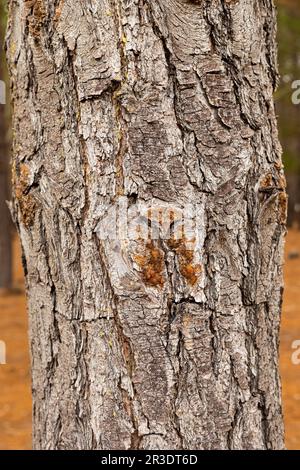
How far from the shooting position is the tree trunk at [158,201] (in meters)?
1.57

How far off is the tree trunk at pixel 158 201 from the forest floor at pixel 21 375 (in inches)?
127

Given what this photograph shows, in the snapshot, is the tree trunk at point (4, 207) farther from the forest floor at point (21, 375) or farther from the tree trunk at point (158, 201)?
the tree trunk at point (158, 201)

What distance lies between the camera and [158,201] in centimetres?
159

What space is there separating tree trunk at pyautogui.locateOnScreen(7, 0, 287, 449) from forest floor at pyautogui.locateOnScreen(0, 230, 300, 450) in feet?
10.6

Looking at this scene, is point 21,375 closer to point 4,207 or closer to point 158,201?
point 4,207

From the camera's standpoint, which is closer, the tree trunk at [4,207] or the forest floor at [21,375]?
the forest floor at [21,375]

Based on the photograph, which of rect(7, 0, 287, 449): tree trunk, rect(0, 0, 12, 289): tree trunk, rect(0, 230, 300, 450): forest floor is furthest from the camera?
rect(0, 0, 12, 289): tree trunk

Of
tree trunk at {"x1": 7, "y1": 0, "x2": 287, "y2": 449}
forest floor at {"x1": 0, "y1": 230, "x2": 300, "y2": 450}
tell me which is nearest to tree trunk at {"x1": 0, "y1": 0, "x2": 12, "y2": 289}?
forest floor at {"x1": 0, "y1": 230, "x2": 300, "y2": 450}

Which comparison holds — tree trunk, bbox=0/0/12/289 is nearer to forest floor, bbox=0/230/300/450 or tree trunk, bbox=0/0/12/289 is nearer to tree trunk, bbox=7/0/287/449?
forest floor, bbox=0/230/300/450

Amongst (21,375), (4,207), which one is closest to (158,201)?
(21,375)

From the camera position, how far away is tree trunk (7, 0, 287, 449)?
5.15 ft

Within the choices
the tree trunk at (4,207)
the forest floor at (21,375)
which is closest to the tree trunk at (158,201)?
the forest floor at (21,375)

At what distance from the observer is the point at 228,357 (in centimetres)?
164
